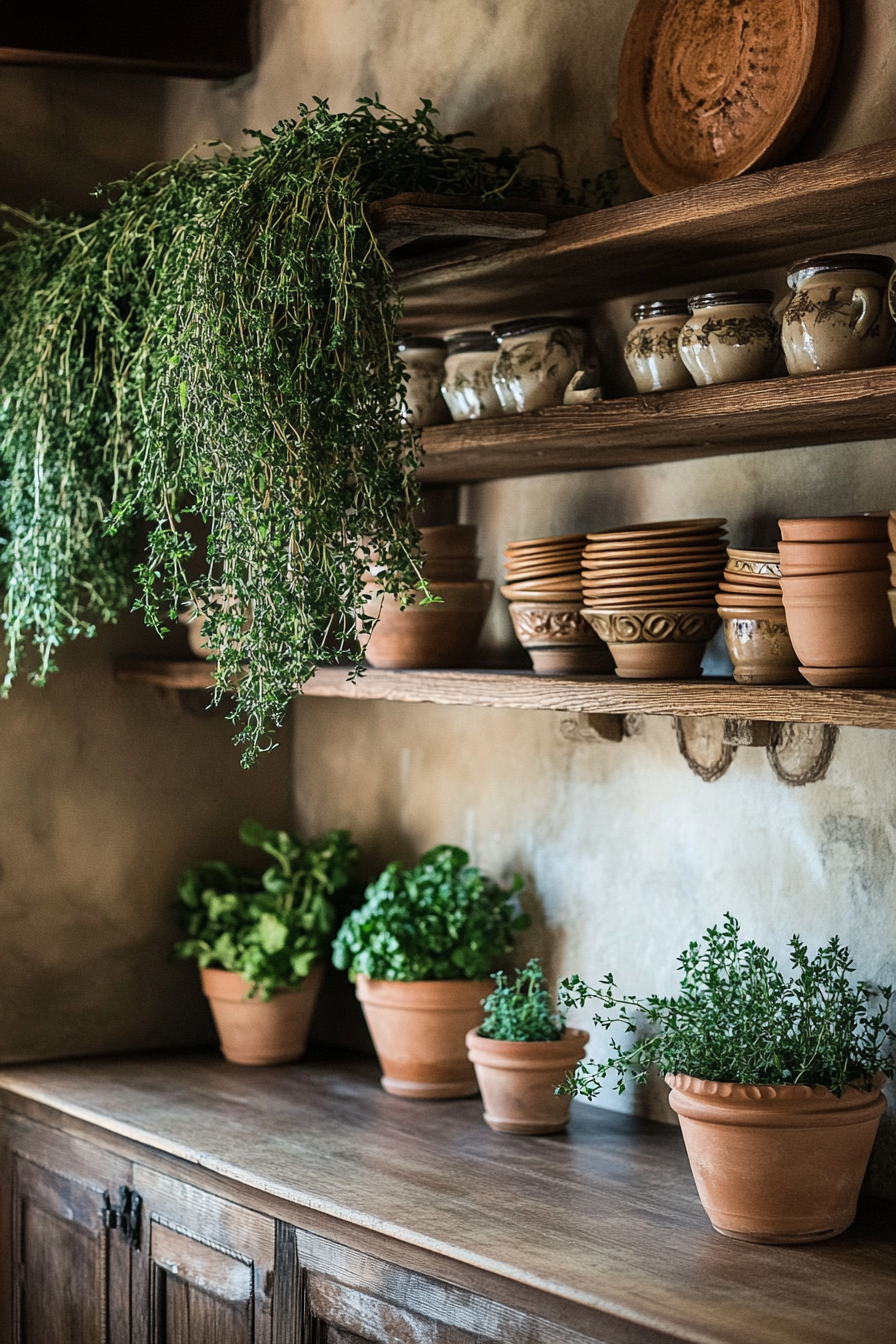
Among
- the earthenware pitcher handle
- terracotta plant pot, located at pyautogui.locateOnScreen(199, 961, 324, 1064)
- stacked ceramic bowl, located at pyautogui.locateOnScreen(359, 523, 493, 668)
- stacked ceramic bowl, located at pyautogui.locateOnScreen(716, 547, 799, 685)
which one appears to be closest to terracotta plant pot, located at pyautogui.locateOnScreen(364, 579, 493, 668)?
stacked ceramic bowl, located at pyautogui.locateOnScreen(359, 523, 493, 668)

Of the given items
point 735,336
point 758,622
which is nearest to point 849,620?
point 758,622

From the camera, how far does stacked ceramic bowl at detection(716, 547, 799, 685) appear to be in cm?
186

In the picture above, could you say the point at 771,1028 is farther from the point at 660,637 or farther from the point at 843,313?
the point at 843,313

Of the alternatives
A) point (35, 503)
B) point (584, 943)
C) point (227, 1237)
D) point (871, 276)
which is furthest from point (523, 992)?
point (871, 276)

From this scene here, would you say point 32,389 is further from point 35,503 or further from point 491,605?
point 491,605

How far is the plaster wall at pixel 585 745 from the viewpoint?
6.75 feet

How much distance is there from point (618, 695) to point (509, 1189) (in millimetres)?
672

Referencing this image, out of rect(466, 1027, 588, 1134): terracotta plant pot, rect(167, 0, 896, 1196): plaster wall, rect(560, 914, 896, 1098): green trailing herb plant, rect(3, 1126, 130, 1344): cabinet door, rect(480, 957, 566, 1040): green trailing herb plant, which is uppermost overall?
rect(167, 0, 896, 1196): plaster wall

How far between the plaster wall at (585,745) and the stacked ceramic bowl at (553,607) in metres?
0.22

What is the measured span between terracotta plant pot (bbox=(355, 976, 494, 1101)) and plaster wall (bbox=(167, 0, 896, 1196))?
163mm

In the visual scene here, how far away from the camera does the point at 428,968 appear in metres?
2.51

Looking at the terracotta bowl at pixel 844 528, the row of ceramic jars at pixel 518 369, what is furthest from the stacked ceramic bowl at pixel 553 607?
the terracotta bowl at pixel 844 528

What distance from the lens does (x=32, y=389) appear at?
8.16 feet

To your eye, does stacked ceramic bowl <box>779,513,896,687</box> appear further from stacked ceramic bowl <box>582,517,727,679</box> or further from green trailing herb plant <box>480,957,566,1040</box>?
green trailing herb plant <box>480,957,566,1040</box>
